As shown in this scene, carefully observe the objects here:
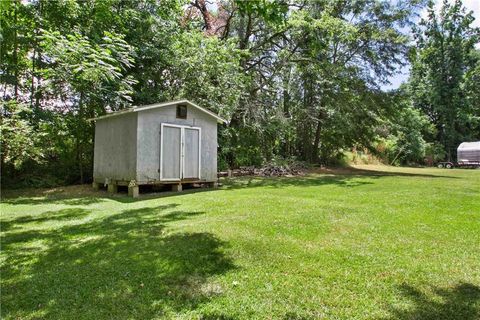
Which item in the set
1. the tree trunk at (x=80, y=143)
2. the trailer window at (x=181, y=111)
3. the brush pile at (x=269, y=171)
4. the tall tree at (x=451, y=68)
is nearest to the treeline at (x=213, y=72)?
the tree trunk at (x=80, y=143)

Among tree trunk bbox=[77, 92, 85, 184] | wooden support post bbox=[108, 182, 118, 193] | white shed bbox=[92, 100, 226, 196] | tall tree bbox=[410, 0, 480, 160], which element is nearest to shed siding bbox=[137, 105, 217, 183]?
white shed bbox=[92, 100, 226, 196]

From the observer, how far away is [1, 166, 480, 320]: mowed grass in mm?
2654

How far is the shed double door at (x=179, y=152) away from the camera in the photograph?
985cm

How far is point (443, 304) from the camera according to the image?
2.68 m

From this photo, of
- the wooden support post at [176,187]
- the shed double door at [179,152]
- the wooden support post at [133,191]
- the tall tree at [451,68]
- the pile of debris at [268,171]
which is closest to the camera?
the wooden support post at [133,191]

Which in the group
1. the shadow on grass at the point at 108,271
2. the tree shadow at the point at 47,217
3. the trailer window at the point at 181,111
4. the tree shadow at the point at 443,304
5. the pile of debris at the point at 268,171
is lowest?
the tree shadow at the point at 443,304

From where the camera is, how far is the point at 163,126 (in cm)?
980

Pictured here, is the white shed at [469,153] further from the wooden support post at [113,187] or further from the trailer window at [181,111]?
the wooden support post at [113,187]

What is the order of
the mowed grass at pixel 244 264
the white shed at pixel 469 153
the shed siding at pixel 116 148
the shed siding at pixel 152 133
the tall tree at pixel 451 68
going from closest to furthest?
1. the mowed grass at pixel 244 264
2. the shed siding at pixel 152 133
3. the shed siding at pixel 116 148
4. the white shed at pixel 469 153
5. the tall tree at pixel 451 68

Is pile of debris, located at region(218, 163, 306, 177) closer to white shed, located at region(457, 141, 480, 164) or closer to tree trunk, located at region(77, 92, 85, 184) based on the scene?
tree trunk, located at region(77, 92, 85, 184)

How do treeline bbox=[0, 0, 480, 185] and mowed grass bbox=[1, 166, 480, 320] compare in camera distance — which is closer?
mowed grass bbox=[1, 166, 480, 320]

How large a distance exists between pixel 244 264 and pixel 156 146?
6.77 meters

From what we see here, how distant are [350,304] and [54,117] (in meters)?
11.4

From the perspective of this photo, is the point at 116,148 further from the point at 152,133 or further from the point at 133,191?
the point at 133,191
